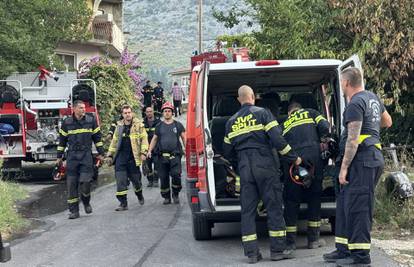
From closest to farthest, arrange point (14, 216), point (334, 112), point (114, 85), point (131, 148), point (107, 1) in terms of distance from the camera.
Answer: point (334, 112) → point (14, 216) → point (131, 148) → point (114, 85) → point (107, 1)

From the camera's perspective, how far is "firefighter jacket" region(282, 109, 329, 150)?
7.18 m

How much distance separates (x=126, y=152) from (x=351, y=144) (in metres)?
5.41

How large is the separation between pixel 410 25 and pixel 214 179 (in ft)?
26.1

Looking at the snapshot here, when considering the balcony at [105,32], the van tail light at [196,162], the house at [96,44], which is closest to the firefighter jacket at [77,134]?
the van tail light at [196,162]

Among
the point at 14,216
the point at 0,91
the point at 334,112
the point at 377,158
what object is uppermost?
the point at 0,91

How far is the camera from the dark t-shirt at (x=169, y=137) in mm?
11086

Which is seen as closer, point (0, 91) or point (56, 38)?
point (0, 91)

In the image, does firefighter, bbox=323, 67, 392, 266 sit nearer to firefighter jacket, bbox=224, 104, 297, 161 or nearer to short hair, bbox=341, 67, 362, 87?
short hair, bbox=341, 67, 362, 87

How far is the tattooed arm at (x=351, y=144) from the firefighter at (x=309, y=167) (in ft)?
2.99

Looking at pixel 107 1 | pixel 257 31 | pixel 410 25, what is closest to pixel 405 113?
pixel 410 25

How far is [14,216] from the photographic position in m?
9.70

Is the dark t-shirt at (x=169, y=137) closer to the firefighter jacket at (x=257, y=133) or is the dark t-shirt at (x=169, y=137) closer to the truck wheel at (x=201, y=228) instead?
the truck wheel at (x=201, y=228)

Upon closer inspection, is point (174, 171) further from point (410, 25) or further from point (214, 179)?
point (410, 25)

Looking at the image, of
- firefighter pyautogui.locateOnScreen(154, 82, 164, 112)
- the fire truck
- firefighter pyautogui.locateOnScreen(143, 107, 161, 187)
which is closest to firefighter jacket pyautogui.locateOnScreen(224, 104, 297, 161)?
firefighter pyautogui.locateOnScreen(143, 107, 161, 187)
